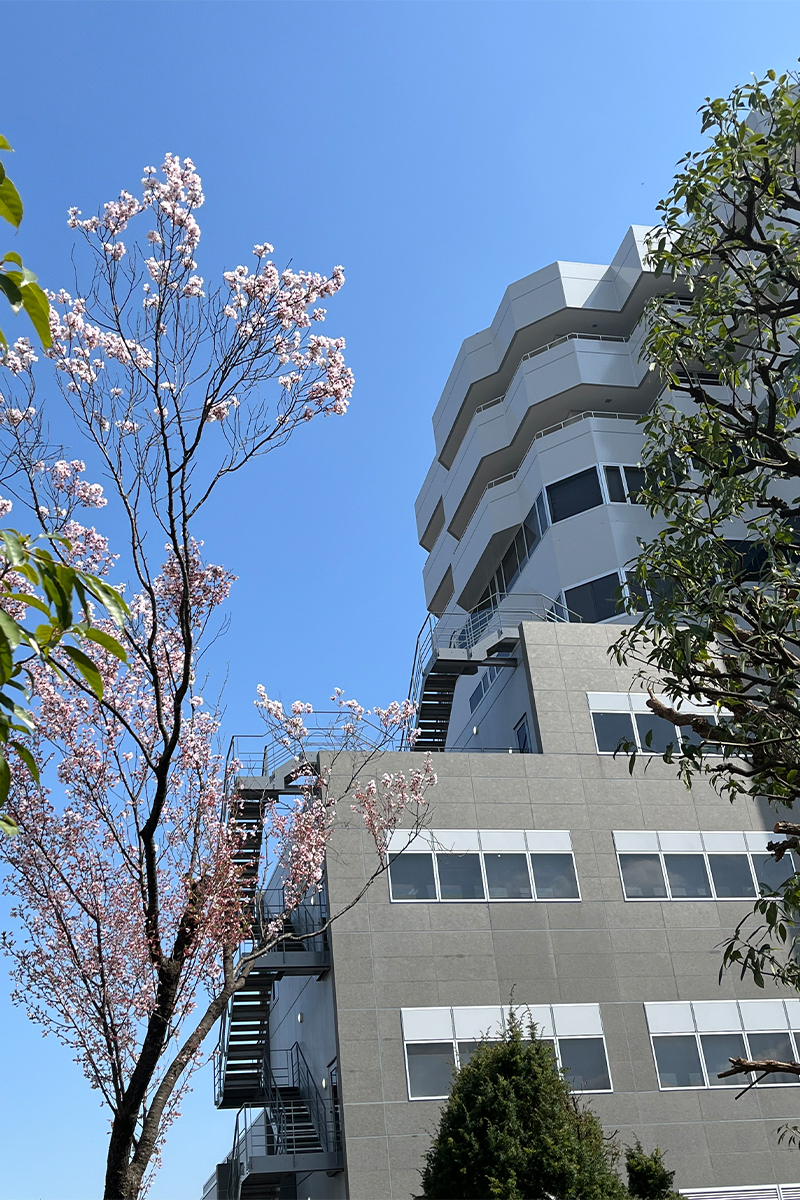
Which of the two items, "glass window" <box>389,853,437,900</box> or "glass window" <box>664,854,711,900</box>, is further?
"glass window" <box>664,854,711,900</box>

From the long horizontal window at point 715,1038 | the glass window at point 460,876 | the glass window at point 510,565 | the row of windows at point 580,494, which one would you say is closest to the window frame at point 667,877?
the long horizontal window at point 715,1038

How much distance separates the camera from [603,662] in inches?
1035

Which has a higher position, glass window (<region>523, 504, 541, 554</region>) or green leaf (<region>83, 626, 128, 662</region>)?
glass window (<region>523, 504, 541, 554</region>)

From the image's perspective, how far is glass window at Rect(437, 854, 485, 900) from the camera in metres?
22.6

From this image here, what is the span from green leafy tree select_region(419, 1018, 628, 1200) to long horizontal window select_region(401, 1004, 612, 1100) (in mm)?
4760

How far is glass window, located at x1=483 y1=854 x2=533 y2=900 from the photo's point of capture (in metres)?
22.9

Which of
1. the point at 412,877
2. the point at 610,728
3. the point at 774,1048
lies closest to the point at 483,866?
the point at 412,877

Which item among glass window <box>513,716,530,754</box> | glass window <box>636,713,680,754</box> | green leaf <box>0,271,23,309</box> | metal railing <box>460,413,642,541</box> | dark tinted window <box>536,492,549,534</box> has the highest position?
metal railing <box>460,413,642,541</box>

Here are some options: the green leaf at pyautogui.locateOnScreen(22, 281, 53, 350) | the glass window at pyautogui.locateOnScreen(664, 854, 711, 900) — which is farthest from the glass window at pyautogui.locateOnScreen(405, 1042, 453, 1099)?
the green leaf at pyautogui.locateOnScreen(22, 281, 53, 350)

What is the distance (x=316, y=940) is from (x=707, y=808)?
925 cm

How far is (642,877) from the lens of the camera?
2372 centimetres

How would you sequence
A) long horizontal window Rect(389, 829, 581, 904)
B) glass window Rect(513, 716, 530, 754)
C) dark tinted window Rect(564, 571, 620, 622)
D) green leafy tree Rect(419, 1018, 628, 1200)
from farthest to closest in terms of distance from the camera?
1. dark tinted window Rect(564, 571, 620, 622)
2. glass window Rect(513, 716, 530, 754)
3. long horizontal window Rect(389, 829, 581, 904)
4. green leafy tree Rect(419, 1018, 628, 1200)

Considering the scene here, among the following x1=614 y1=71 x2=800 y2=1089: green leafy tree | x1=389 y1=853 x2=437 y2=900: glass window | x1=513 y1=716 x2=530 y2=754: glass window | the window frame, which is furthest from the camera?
x1=513 y1=716 x2=530 y2=754: glass window

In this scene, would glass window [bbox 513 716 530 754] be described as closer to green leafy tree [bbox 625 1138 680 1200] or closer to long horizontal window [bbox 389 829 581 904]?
long horizontal window [bbox 389 829 581 904]
